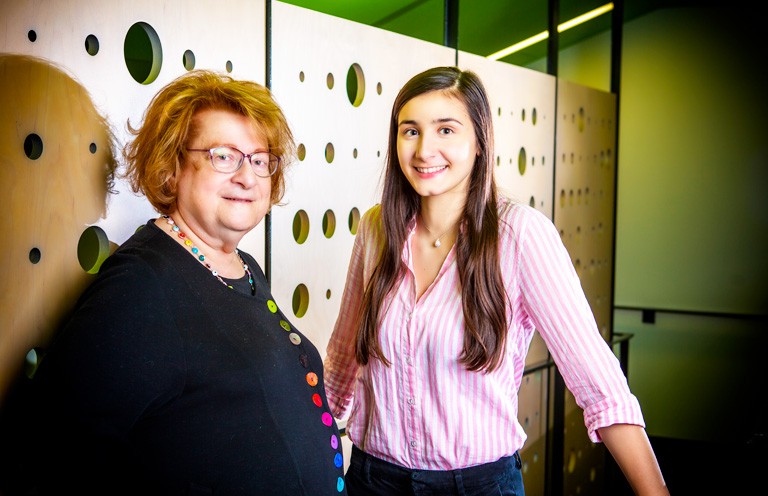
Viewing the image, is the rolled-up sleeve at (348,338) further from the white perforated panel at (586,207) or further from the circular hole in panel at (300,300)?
the white perforated panel at (586,207)

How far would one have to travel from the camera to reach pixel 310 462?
1433 mm

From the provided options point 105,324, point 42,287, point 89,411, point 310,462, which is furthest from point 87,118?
point 310,462

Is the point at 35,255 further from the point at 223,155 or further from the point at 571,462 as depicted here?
the point at 571,462

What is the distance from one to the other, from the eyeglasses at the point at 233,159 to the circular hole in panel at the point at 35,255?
438mm

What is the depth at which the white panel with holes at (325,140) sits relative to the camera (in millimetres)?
2305

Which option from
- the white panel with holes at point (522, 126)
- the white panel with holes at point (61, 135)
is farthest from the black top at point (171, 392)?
the white panel with holes at point (522, 126)

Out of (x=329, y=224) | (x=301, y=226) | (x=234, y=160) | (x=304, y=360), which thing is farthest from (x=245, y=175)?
(x=329, y=224)

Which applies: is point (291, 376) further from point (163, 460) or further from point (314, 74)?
point (314, 74)

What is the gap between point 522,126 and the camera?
3740mm

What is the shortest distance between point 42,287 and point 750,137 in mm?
6076

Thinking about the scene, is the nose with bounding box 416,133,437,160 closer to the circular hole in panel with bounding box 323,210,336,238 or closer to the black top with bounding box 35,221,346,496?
the black top with bounding box 35,221,346,496

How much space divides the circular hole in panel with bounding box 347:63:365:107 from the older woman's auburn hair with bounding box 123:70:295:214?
111cm

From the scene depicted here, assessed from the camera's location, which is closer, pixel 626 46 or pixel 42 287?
pixel 42 287

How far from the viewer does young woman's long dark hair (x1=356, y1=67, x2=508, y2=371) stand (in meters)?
1.57
